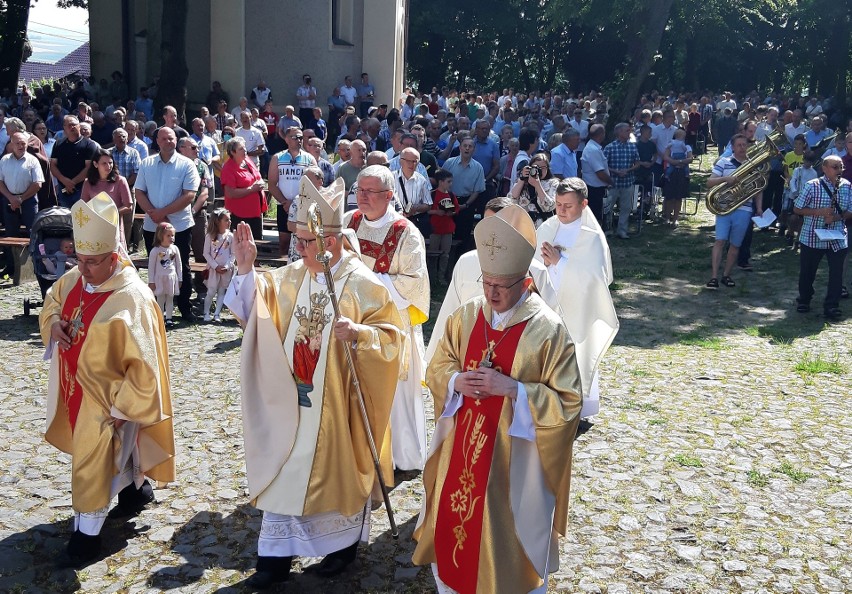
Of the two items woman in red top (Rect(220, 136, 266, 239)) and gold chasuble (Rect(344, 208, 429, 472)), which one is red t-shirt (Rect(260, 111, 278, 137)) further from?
gold chasuble (Rect(344, 208, 429, 472))

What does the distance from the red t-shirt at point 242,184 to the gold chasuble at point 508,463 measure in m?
8.28

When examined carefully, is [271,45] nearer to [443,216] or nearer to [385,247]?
[443,216]

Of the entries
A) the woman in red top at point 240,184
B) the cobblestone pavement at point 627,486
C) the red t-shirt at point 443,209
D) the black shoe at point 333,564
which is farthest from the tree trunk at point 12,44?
the black shoe at point 333,564

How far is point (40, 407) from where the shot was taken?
816cm

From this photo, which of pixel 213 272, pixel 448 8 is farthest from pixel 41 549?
pixel 448 8

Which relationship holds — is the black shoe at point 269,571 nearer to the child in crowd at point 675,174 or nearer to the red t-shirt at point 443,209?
the red t-shirt at point 443,209

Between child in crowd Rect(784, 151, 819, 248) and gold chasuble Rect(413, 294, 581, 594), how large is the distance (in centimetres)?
1174

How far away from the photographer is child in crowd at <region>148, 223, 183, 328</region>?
35.1ft

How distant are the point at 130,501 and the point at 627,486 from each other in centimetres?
334

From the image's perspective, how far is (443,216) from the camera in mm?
12914

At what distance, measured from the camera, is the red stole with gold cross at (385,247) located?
6.91 m

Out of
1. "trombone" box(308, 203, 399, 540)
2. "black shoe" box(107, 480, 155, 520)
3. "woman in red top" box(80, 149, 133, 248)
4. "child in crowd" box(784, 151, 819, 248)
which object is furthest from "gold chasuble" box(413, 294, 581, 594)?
"child in crowd" box(784, 151, 819, 248)

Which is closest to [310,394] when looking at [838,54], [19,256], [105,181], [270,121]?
[105,181]

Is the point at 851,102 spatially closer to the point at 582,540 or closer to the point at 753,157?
the point at 753,157
